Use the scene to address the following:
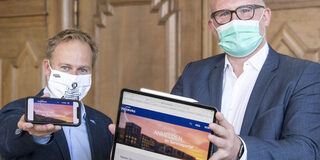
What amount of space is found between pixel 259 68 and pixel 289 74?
0.13 metres

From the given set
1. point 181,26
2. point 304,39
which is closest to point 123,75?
point 181,26

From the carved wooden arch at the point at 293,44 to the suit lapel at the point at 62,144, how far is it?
122 cm

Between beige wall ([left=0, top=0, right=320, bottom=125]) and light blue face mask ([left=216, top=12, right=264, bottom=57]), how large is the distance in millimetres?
688

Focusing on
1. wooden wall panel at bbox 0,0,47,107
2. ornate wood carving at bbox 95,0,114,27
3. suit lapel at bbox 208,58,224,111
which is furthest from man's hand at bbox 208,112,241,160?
wooden wall panel at bbox 0,0,47,107

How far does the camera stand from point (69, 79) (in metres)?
1.79

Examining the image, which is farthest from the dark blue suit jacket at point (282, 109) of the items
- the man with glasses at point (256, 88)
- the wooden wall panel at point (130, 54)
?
the wooden wall panel at point (130, 54)

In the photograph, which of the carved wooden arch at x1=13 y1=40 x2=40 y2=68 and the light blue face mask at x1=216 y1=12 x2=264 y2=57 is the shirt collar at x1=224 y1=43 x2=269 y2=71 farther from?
the carved wooden arch at x1=13 y1=40 x2=40 y2=68

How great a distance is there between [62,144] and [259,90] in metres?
0.79

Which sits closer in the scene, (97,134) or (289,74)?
(289,74)

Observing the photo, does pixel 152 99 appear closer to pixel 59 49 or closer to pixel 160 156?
pixel 160 156

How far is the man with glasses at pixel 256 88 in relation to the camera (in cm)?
135

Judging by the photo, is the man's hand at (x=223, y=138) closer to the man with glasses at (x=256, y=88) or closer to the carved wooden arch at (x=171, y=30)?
the man with glasses at (x=256, y=88)

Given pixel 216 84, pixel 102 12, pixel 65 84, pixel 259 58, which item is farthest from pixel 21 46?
pixel 259 58

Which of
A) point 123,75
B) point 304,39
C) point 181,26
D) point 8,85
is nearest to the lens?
point 304,39
